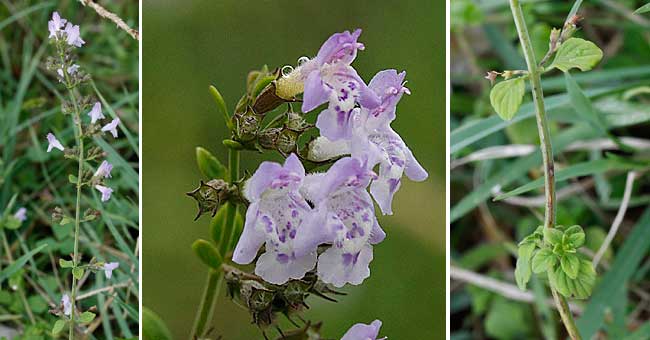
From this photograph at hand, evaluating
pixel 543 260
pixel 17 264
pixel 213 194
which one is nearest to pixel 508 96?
pixel 543 260

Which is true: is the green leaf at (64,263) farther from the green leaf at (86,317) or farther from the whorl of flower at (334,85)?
the whorl of flower at (334,85)

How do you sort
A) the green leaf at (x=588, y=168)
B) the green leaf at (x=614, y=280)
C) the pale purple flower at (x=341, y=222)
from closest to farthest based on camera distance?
the pale purple flower at (x=341, y=222) < the green leaf at (x=588, y=168) < the green leaf at (x=614, y=280)

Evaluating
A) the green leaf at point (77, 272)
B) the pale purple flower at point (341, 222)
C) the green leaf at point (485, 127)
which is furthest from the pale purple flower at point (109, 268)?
the green leaf at point (485, 127)

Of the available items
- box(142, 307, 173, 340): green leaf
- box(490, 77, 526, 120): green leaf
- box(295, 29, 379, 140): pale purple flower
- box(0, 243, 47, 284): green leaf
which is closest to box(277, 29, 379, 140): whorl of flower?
box(295, 29, 379, 140): pale purple flower

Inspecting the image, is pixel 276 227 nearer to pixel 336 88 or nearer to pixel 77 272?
pixel 336 88

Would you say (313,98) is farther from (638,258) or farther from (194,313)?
(638,258)

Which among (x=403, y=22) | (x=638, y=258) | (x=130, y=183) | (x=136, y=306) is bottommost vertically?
(x=638, y=258)

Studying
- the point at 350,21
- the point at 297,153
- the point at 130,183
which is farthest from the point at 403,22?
the point at 130,183
